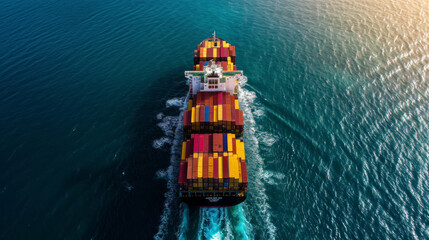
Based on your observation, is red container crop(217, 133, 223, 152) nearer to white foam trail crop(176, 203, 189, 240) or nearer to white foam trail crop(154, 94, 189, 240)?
white foam trail crop(154, 94, 189, 240)

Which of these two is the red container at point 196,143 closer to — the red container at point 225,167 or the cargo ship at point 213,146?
the cargo ship at point 213,146

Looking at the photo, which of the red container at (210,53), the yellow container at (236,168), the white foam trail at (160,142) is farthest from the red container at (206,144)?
the red container at (210,53)

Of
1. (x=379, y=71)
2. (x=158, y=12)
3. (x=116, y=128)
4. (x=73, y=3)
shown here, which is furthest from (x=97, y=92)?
(x=379, y=71)

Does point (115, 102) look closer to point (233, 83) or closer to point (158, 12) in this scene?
point (233, 83)

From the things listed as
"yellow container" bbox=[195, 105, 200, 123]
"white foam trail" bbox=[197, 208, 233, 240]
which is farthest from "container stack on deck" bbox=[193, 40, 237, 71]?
"white foam trail" bbox=[197, 208, 233, 240]

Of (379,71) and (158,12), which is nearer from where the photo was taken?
(379,71)

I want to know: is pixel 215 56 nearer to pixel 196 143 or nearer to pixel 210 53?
pixel 210 53
